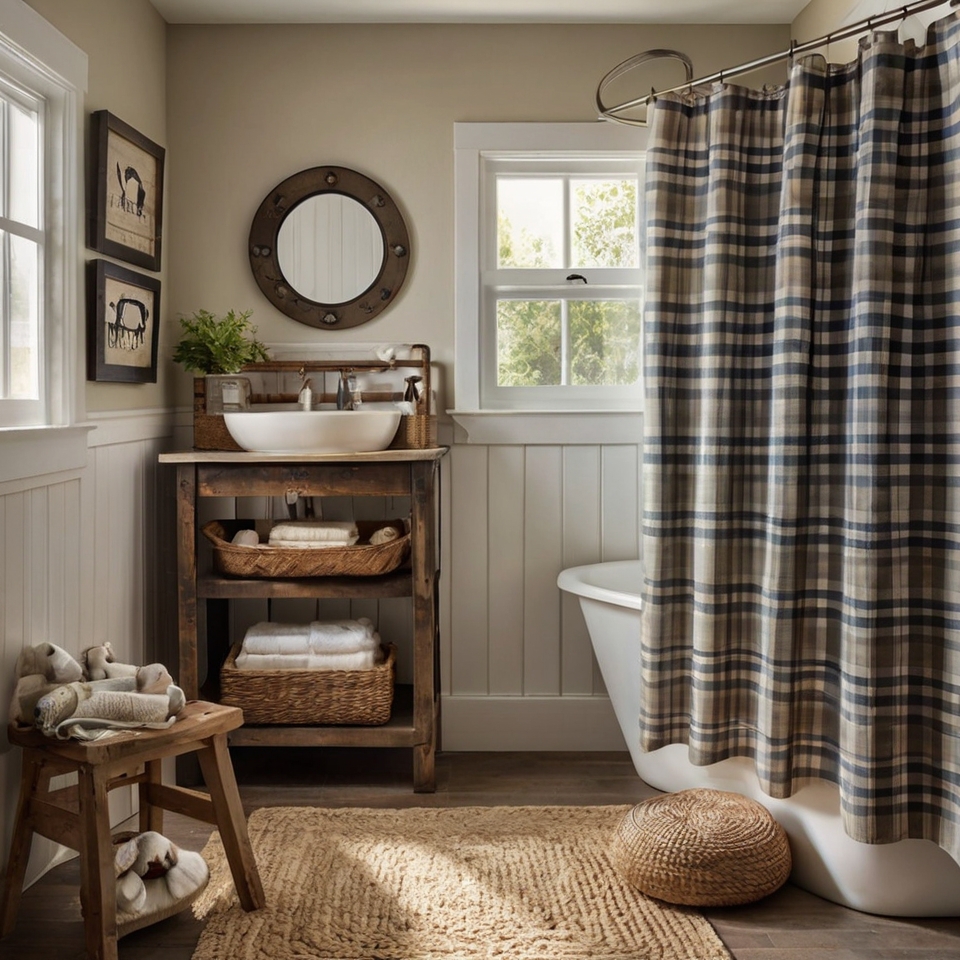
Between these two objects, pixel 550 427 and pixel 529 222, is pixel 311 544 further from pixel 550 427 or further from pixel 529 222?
pixel 529 222

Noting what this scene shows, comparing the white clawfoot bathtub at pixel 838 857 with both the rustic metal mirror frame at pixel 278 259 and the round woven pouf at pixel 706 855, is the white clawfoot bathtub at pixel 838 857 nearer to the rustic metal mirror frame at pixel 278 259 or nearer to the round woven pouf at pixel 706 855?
the round woven pouf at pixel 706 855

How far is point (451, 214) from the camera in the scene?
3.05 metres

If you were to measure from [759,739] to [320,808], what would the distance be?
46.4 inches

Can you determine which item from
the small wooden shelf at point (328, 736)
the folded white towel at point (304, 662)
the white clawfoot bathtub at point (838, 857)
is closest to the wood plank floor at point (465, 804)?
the white clawfoot bathtub at point (838, 857)

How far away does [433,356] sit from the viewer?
3074 millimetres

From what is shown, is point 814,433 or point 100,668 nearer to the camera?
point 814,433

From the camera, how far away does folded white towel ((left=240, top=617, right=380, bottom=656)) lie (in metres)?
2.69

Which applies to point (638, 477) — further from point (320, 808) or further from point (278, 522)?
point (320, 808)

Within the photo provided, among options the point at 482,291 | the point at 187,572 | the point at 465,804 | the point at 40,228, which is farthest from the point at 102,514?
the point at 482,291

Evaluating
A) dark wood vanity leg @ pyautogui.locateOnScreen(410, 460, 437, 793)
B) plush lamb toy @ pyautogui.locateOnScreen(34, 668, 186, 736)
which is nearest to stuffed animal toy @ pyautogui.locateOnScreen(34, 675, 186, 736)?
plush lamb toy @ pyautogui.locateOnScreen(34, 668, 186, 736)

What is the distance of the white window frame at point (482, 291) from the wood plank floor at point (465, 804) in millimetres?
1011

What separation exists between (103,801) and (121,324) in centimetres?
130

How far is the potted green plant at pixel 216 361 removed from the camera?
2.84m

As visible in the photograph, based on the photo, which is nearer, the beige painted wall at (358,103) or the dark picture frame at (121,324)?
the dark picture frame at (121,324)
